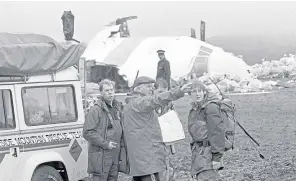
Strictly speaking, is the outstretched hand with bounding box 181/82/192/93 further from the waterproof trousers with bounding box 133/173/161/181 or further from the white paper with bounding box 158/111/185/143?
the white paper with bounding box 158/111/185/143

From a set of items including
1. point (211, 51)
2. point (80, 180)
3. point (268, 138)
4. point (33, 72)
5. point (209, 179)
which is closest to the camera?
point (209, 179)

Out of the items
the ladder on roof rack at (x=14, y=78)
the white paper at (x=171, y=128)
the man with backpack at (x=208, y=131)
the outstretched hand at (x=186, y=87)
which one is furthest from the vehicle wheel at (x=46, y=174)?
the outstretched hand at (x=186, y=87)

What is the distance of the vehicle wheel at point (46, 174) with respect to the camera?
7.47 metres

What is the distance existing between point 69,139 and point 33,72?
1049 millimetres

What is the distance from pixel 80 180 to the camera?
27.5 feet

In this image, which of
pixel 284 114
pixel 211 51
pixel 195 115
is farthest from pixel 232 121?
pixel 211 51

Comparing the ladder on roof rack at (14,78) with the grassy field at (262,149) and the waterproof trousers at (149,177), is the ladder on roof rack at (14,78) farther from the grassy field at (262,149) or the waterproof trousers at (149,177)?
the grassy field at (262,149)

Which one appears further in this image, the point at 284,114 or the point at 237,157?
the point at 284,114

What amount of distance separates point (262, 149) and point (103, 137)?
18.1 feet

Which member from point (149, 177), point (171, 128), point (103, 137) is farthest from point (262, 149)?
point (149, 177)

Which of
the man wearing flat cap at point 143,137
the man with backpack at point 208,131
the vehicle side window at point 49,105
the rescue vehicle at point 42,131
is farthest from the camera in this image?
the vehicle side window at point 49,105


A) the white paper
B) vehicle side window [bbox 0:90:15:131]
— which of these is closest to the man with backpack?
the white paper

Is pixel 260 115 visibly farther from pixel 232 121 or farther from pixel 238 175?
pixel 232 121

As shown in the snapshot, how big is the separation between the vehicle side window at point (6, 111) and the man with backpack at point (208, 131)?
2.37 metres
